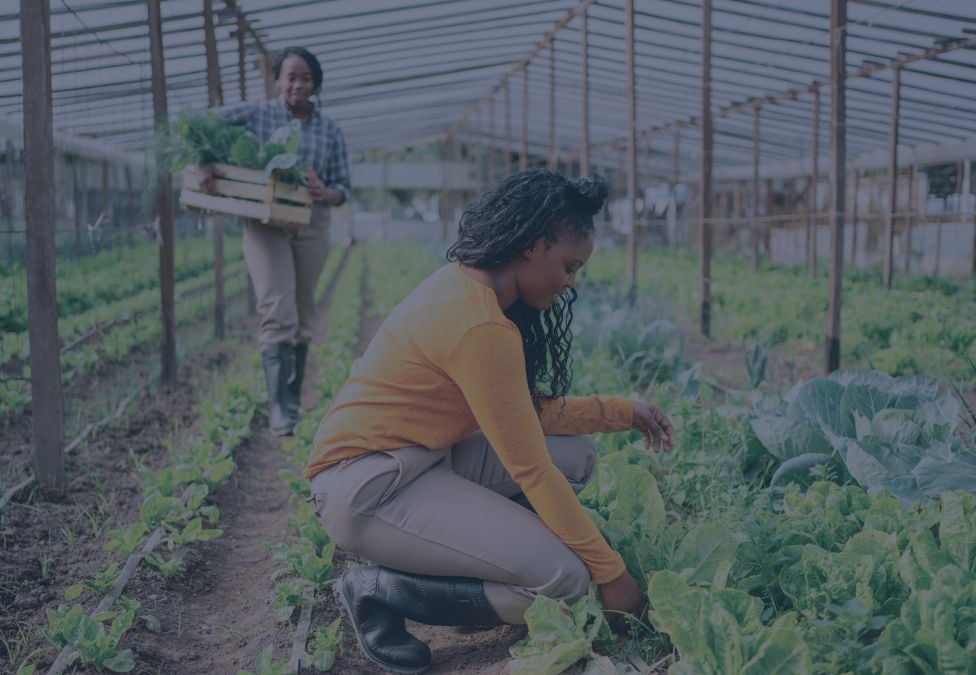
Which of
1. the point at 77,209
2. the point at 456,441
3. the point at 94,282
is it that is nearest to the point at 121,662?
the point at 456,441

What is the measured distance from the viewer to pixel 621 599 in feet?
7.68

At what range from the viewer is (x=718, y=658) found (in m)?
1.97

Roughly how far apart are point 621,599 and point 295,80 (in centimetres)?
339

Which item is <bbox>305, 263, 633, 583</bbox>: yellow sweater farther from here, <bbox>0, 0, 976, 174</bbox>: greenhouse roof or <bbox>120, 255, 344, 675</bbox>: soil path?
<bbox>0, 0, 976, 174</bbox>: greenhouse roof

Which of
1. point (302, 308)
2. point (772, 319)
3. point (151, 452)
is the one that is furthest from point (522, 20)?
point (151, 452)

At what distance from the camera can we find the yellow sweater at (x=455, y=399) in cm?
226

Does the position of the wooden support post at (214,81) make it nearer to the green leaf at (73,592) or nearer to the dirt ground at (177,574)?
the dirt ground at (177,574)

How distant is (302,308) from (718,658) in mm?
3688

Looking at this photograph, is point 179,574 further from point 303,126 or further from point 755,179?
point 755,179

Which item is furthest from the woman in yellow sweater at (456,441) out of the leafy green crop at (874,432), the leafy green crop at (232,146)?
the leafy green crop at (232,146)

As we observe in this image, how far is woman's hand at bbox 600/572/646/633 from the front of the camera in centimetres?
234

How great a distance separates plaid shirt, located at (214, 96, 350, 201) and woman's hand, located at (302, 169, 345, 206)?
106 millimetres

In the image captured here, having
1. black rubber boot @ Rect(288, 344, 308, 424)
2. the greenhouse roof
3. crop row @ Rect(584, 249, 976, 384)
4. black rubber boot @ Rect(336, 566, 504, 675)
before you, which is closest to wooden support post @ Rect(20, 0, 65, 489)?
black rubber boot @ Rect(288, 344, 308, 424)

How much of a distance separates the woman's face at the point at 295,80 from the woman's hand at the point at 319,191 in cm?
39
